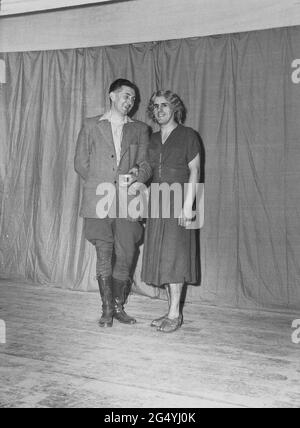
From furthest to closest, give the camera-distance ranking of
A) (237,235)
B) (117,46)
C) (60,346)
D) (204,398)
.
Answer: (117,46) < (237,235) < (60,346) < (204,398)

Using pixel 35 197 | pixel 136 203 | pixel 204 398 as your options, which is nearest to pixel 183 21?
pixel 136 203

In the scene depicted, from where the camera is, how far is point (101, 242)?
10.4 feet

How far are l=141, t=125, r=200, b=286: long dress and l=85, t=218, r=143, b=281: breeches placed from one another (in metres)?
0.15

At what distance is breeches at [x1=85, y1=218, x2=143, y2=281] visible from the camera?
3.15m

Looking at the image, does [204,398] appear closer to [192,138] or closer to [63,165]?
[192,138]

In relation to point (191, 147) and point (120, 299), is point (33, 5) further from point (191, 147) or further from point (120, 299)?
point (120, 299)

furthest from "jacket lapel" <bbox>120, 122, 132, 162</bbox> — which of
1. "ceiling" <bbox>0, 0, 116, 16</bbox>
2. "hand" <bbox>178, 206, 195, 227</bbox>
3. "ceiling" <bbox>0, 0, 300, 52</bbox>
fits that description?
"ceiling" <bbox>0, 0, 116, 16</bbox>

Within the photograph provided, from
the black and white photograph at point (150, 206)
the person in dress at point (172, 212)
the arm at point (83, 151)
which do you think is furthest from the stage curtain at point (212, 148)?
the arm at point (83, 151)

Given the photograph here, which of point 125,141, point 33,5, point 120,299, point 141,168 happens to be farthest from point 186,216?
point 33,5

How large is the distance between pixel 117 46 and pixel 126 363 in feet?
8.68

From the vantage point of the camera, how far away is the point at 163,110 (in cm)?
305

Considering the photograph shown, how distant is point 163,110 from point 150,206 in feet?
2.01

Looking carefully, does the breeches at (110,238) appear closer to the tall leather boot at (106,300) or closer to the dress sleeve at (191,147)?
the tall leather boot at (106,300)

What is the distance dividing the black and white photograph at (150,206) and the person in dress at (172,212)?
0.04 ft
